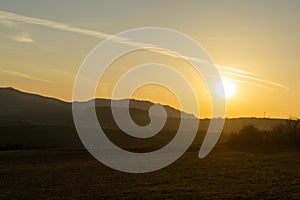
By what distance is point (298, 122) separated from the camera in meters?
73.5

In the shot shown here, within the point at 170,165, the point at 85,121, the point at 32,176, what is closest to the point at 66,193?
the point at 32,176

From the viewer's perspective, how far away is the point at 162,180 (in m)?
28.6

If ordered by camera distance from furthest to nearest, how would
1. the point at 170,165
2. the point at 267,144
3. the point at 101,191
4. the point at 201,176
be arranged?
the point at 267,144
the point at 170,165
the point at 201,176
the point at 101,191

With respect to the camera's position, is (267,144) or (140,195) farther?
(267,144)

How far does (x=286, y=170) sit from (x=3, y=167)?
2048 cm

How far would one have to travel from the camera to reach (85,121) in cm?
17962

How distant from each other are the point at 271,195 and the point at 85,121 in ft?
523

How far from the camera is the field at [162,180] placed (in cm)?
2350

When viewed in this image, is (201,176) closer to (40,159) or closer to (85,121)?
(40,159)

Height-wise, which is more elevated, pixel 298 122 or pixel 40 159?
pixel 298 122

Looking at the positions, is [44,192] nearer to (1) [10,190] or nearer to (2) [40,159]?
(1) [10,190]

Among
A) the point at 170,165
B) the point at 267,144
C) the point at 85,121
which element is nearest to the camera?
the point at 170,165

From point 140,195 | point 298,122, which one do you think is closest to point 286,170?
point 140,195

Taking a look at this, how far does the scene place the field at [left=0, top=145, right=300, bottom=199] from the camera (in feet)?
77.1
